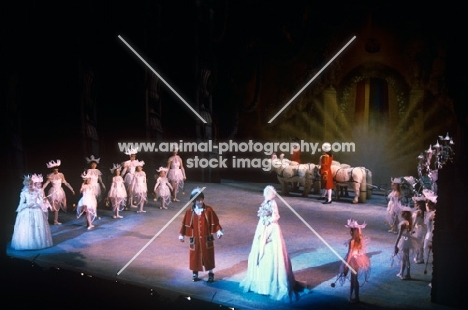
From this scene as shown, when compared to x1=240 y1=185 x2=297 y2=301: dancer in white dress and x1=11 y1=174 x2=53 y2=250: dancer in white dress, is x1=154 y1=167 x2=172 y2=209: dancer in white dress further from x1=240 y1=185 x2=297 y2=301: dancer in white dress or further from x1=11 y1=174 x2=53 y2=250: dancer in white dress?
x1=240 y1=185 x2=297 y2=301: dancer in white dress

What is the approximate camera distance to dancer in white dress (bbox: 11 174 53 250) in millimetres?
11648

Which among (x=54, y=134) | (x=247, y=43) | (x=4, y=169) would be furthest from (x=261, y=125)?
(x=4, y=169)

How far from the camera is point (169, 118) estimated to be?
21.4 meters

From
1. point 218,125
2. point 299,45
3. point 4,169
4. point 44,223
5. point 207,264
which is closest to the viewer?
point 207,264

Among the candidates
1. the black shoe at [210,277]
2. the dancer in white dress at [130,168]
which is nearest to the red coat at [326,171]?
the dancer in white dress at [130,168]

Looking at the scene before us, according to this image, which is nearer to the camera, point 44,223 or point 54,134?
point 44,223

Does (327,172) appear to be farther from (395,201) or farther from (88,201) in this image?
(88,201)

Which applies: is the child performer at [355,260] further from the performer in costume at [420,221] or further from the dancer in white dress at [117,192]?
the dancer in white dress at [117,192]

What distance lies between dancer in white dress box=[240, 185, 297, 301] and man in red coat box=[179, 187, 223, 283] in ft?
3.28

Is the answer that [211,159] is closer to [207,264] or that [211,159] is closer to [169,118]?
[169,118]

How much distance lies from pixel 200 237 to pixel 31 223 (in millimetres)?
4517

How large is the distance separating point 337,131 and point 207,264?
12.7 meters

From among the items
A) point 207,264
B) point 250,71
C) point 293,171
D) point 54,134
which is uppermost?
point 250,71

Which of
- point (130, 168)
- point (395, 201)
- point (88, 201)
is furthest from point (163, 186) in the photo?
point (395, 201)
